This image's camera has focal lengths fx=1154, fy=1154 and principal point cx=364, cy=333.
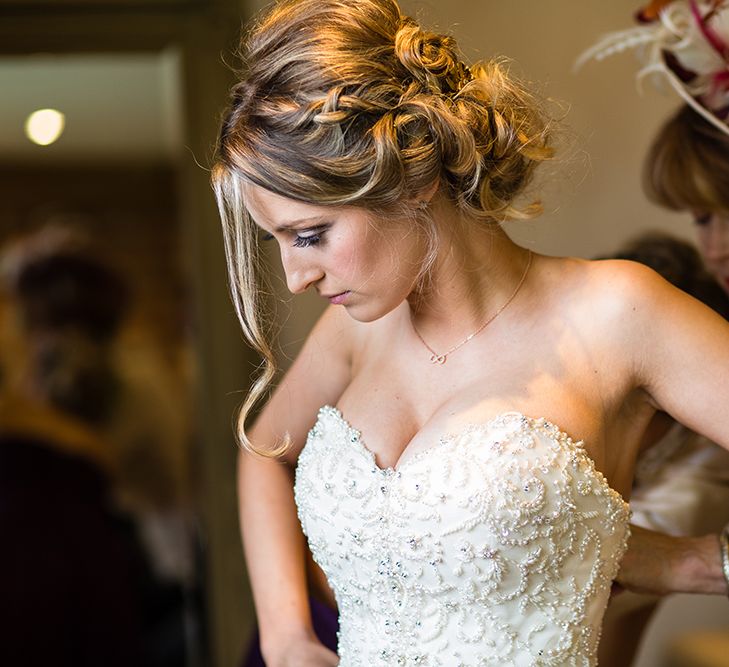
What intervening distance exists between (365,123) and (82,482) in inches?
106

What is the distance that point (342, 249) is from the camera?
1428 millimetres

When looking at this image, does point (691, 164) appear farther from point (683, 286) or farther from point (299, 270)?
point (299, 270)

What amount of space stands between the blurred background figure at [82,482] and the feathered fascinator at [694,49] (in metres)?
2.32

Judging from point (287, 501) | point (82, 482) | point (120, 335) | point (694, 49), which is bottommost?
point (82, 482)

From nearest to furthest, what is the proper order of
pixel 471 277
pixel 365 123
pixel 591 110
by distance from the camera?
1. pixel 365 123
2. pixel 471 277
3. pixel 591 110

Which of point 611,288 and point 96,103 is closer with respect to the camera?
point 611,288

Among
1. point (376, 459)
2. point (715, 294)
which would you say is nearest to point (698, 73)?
point (715, 294)

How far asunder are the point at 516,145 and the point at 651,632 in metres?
1.69

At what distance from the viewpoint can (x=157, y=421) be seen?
12.8ft

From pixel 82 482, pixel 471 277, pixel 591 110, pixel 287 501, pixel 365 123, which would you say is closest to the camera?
pixel 365 123

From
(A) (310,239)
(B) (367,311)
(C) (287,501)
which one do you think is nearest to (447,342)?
(B) (367,311)

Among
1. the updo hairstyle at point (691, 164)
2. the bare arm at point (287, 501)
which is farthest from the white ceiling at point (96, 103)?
the bare arm at point (287, 501)

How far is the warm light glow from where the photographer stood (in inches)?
149

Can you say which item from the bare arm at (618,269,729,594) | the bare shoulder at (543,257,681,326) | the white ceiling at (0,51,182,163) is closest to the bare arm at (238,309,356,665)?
the bare shoulder at (543,257,681,326)
